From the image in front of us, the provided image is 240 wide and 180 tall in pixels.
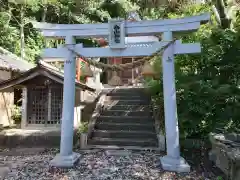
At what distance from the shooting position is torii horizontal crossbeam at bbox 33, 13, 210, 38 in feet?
18.5

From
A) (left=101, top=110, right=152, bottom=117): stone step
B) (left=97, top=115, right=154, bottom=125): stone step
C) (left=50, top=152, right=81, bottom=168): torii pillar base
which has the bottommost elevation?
(left=50, top=152, right=81, bottom=168): torii pillar base

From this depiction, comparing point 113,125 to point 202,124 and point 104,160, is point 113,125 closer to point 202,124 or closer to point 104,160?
point 104,160

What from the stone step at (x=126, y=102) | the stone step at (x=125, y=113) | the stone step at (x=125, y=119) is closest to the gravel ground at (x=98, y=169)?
the stone step at (x=125, y=119)

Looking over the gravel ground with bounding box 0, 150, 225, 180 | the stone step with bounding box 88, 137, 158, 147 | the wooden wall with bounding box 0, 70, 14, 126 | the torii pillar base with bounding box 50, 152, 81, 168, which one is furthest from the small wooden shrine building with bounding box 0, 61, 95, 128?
→ the torii pillar base with bounding box 50, 152, 81, 168

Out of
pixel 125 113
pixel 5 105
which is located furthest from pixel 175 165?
pixel 5 105

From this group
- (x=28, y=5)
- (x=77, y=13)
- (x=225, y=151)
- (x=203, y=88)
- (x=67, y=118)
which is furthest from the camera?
(x=77, y=13)

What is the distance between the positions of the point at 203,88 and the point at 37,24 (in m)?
5.34

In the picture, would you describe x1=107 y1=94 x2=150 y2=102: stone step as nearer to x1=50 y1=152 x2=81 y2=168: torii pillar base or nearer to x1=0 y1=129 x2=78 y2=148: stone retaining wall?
x1=0 y1=129 x2=78 y2=148: stone retaining wall

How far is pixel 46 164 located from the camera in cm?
605

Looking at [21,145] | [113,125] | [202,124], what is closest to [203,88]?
[202,124]

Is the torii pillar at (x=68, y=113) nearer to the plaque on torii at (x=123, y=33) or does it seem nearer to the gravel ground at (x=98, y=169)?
the plaque on torii at (x=123, y=33)

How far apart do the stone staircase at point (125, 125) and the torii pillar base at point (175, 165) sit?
5.87ft

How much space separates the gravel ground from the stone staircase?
2.60 feet

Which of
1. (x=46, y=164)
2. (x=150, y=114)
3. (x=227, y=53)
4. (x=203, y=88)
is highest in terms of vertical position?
(x=227, y=53)
